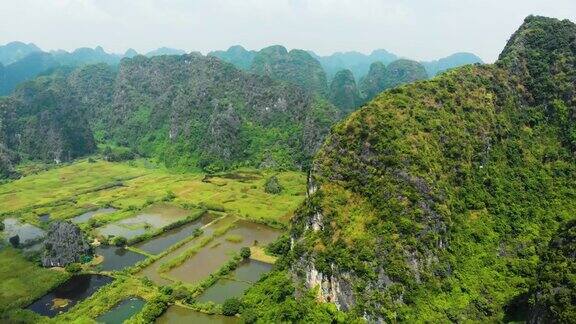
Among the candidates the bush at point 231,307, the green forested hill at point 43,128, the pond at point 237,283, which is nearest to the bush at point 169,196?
the pond at point 237,283

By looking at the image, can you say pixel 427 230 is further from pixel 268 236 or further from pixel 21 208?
pixel 21 208

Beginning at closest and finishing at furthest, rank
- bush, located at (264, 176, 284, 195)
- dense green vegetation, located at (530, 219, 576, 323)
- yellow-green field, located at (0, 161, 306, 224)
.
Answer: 1. dense green vegetation, located at (530, 219, 576, 323)
2. yellow-green field, located at (0, 161, 306, 224)
3. bush, located at (264, 176, 284, 195)

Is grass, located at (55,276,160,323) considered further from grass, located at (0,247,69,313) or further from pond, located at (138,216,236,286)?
grass, located at (0,247,69,313)

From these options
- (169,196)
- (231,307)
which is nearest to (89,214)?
(169,196)

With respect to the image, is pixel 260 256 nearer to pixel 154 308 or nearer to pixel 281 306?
pixel 281 306

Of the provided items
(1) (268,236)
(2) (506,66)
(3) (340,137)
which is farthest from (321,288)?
(2) (506,66)

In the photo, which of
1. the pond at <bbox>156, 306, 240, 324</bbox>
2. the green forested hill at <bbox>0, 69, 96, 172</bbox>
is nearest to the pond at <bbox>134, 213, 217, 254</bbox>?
the pond at <bbox>156, 306, 240, 324</bbox>
